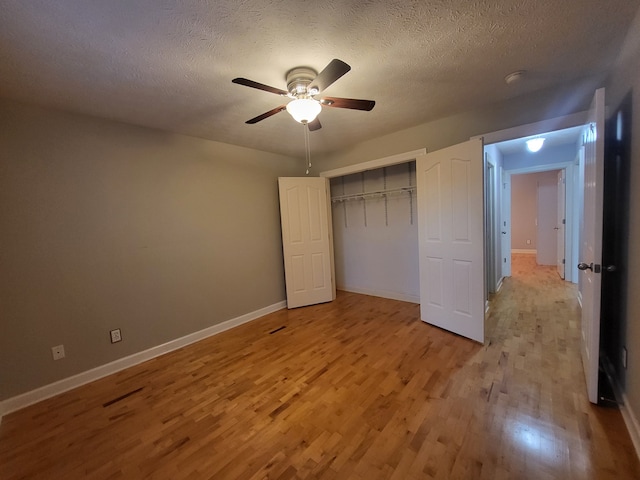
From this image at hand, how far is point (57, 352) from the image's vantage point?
2199mm

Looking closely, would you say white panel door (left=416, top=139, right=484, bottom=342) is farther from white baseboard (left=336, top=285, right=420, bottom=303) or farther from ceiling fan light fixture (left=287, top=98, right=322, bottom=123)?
ceiling fan light fixture (left=287, top=98, right=322, bottom=123)

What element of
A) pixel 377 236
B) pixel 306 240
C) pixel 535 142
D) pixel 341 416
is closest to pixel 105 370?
pixel 341 416

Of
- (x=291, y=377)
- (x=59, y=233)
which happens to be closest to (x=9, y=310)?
(x=59, y=233)

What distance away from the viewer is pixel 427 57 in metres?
1.77

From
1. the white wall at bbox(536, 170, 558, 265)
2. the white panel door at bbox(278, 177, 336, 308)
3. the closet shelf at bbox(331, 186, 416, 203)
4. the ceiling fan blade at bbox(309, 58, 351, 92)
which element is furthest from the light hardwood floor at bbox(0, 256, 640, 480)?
the white wall at bbox(536, 170, 558, 265)

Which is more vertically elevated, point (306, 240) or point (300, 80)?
point (300, 80)

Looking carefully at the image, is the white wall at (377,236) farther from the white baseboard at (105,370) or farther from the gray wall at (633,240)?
the gray wall at (633,240)

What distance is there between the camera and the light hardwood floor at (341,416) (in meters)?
1.40

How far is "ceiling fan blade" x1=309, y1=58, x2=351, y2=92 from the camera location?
140 centimetres

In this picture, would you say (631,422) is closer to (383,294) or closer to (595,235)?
(595,235)

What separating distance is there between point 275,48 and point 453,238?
2.34 m

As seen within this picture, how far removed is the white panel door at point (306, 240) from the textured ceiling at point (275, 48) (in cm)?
164

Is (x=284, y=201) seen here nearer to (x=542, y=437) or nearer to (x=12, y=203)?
(x=12, y=203)

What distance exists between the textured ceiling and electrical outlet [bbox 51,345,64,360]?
6.53 ft
